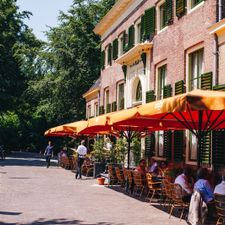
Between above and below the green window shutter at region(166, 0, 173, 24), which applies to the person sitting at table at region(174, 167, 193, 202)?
below

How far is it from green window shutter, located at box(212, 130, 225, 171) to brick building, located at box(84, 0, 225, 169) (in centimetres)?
4

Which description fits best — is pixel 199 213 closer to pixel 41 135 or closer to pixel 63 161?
pixel 63 161

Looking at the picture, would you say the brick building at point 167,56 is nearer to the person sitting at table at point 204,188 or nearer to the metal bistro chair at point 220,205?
the person sitting at table at point 204,188

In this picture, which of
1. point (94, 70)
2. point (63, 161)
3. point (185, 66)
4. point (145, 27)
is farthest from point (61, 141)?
point (185, 66)

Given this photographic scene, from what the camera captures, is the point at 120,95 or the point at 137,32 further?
the point at 120,95

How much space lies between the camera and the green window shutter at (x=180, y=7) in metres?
18.4

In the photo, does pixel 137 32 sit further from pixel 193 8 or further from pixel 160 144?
pixel 193 8

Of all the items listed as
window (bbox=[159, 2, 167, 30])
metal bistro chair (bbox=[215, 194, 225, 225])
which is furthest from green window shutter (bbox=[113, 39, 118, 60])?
metal bistro chair (bbox=[215, 194, 225, 225])

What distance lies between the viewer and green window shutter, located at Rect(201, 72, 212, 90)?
15531mm

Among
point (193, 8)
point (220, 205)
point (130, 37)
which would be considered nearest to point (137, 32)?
point (130, 37)

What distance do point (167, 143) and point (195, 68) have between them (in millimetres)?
3476

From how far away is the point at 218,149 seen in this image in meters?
14.9

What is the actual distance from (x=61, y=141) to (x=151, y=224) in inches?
2045

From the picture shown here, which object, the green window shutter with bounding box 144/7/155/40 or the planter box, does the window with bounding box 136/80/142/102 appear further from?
the planter box
